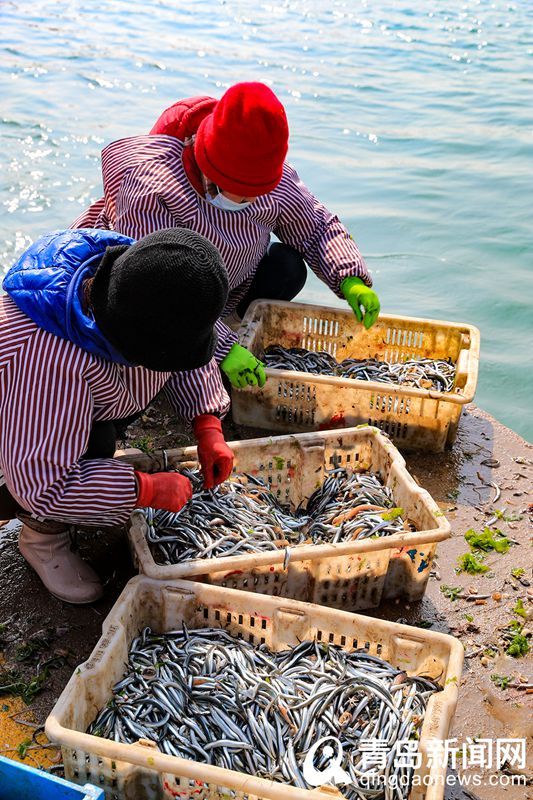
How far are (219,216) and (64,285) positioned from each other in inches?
61.1

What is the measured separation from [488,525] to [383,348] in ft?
4.91

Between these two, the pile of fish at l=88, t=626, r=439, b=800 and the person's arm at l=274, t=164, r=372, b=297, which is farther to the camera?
the person's arm at l=274, t=164, r=372, b=297

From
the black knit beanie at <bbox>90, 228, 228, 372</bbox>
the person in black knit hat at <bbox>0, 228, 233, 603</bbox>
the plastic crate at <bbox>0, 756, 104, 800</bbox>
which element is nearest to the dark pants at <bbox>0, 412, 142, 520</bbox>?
the person in black knit hat at <bbox>0, 228, 233, 603</bbox>

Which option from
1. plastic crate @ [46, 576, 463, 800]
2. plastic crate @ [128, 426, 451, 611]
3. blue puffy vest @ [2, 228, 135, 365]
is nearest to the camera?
plastic crate @ [46, 576, 463, 800]

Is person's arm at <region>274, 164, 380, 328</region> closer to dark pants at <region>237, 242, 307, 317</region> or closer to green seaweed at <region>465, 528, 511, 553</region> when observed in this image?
dark pants at <region>237, 242, 307, 317</region>

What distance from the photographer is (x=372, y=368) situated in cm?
498

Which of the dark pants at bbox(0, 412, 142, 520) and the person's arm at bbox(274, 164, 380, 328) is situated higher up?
the person's arm at bbox(274, 164, 380, 328)

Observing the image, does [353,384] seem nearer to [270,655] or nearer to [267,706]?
[270,655]

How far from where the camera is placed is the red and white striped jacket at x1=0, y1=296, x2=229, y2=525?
3014 mm

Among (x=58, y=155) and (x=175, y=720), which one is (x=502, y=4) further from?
(x=175, y=720)

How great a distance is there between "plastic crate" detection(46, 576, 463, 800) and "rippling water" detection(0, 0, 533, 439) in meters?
3.55

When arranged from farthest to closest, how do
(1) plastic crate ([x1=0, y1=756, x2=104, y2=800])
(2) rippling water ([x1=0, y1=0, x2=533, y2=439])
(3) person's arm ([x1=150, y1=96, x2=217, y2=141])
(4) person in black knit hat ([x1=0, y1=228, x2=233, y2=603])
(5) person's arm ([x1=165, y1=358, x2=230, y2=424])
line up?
(2) rippling water ([x1=0, y1=0, x2=533, y2=439]) < (3) person's arm ([x1=150, y1=96, x2=217, y2=141]) < (5) person's arm ([x1=165, y1=358, x2=230, y2=424]) < (4) person in black knit hat ([x1=0, y1=228, x2=233, y2=603]) < (1) plastic crate ([x1=0, y1=756, x2=104, y2=800])

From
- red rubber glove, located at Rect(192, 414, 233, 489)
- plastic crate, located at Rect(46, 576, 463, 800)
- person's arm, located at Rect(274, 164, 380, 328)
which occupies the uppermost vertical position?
person's arm, located at Rect(274, 164, 380, 328)

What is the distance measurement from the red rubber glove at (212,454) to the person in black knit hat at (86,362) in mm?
299
